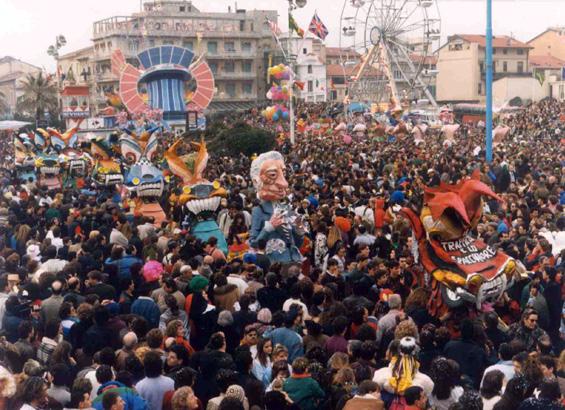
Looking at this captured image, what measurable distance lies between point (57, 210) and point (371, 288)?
6.90 metres

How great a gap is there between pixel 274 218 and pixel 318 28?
26229mm

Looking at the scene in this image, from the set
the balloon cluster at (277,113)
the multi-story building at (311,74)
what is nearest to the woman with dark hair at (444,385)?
the balloon cluster at (277,113)

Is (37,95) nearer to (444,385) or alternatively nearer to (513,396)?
(444,385)

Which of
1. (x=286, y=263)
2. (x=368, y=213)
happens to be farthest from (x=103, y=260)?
(x=368, y=213)

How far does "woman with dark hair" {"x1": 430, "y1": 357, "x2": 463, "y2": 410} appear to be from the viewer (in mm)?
5371

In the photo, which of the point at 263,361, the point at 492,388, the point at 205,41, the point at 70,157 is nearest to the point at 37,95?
the point at 205,41

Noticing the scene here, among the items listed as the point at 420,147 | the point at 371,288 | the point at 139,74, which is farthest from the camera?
the point at 139,74

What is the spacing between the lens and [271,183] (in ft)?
37.9

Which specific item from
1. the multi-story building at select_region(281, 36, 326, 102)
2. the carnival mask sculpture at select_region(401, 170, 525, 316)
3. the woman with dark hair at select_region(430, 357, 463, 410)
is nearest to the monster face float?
the carnival mask sculpture at select_region(401, 170, 525, 316)

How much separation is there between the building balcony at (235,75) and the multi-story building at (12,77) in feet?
44.1

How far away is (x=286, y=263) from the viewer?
1016 cm

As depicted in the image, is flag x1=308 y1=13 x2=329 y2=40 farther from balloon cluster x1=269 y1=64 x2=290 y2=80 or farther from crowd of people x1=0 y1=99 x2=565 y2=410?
crowd of people x1=0 y1=99 x2=565 y2=410

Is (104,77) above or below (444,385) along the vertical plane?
above

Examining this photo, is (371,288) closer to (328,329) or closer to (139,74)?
(328,329)
